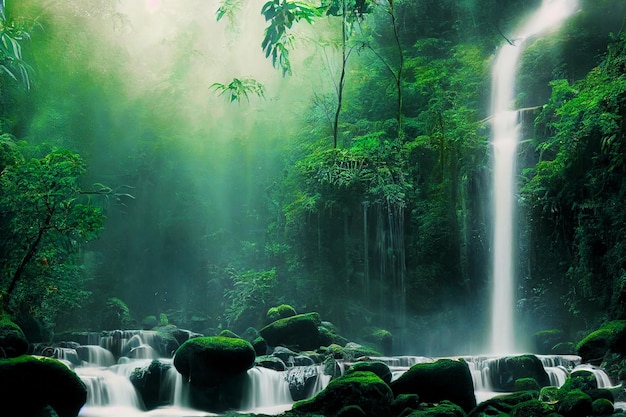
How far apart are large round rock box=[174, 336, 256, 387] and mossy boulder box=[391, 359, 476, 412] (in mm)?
3189

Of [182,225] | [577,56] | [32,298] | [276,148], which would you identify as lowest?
[32,298]

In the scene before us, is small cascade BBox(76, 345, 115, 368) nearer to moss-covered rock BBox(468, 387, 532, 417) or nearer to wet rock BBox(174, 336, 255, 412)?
wet rock BBox(174, 336, 255, 412)

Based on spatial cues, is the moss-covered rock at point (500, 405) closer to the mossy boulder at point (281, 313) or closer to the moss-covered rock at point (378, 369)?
the moss-covered rock at point (378, 369)

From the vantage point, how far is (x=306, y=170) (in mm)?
19562

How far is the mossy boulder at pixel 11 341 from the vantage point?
442 inches

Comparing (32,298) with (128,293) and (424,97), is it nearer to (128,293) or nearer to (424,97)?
(128,293)

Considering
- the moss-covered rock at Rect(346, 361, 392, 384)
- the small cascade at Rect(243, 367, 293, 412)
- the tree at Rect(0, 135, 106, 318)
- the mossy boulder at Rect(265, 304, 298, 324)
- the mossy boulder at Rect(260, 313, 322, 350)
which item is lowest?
the small cascade at Rect(243, 367, 293, 412)

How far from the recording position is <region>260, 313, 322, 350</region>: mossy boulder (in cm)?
1504

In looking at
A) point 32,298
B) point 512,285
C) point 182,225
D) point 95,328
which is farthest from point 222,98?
point 512,285

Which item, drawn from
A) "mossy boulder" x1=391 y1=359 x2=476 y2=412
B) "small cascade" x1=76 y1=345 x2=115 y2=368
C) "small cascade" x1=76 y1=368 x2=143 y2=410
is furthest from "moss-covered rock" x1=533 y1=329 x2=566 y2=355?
"small cascade" x1=76 y1=345 x2=115 y2=368

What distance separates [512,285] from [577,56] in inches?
342

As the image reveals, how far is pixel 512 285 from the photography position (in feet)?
57.1

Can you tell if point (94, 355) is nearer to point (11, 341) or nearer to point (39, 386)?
point (11, 341)

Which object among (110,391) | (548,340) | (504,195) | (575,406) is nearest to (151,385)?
(110,391)
